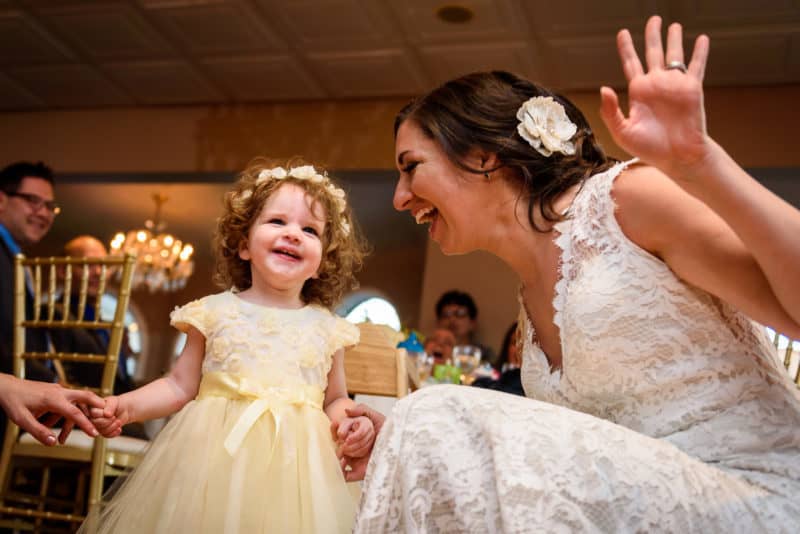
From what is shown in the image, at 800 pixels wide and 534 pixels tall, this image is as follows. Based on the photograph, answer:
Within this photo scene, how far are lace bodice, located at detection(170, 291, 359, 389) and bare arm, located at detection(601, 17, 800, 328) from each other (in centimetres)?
119

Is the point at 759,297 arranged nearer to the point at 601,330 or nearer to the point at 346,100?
the point at 601,330

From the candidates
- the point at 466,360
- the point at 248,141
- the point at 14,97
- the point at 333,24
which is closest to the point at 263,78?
the point at 248,141

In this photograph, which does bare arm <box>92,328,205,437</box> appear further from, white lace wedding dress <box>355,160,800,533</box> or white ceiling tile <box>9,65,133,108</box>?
white ceiling tile <box>9,65,133,108</box>

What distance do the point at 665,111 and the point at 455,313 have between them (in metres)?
5.72

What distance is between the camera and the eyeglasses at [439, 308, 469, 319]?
6.77 meters

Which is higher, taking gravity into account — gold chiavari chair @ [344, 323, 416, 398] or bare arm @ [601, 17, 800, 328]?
bare arm @ [601, 17, 800, 328]

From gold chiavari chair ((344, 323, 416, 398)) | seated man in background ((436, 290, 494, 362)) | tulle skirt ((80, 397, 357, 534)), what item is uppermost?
seated man in background ((436, 290, 494, 362))

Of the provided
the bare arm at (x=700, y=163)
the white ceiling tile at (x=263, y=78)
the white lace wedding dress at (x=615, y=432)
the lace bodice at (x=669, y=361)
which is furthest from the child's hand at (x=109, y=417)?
the white ceiling tile at (x=263, y=78)

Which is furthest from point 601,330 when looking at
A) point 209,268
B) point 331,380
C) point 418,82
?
point 209,268

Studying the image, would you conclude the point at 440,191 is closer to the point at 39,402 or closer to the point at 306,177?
the point at 306,177

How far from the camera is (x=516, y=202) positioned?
1719 millimetres

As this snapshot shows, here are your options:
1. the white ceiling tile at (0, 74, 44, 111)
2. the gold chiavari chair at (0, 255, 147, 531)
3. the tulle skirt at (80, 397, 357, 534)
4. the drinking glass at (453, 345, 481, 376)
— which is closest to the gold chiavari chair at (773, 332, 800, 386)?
the tulle skirt at (80, 397, 357, 534)

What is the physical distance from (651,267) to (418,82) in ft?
16.9

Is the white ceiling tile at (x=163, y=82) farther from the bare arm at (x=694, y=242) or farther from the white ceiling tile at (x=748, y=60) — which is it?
the bare arm at (x=694, y=242)
